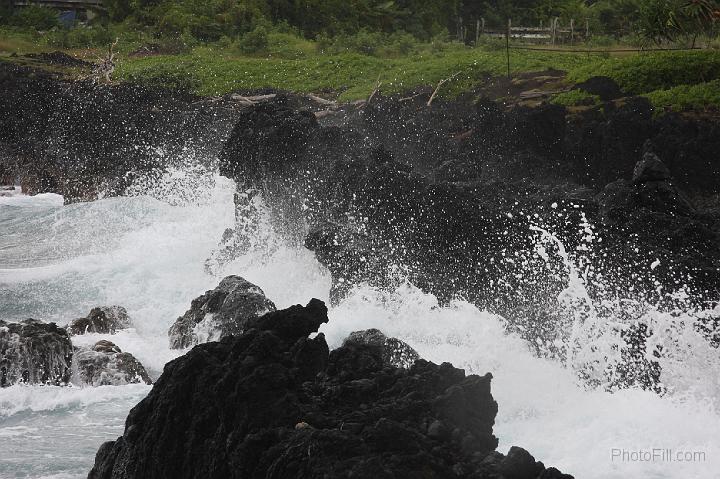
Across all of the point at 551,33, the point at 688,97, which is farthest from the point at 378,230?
the point at 551,33

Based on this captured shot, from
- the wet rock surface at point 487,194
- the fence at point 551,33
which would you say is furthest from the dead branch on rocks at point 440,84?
the fence at point 551,33

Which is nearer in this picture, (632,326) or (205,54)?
(632,326)

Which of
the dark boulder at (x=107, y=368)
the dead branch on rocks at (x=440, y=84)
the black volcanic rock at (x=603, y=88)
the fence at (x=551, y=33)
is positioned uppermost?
the fence at (x=551, y=33)

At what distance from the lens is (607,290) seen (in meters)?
12.5

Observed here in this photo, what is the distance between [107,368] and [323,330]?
2777mm

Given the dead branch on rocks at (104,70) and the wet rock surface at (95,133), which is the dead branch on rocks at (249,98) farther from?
the dead branch on rocks at (104,70)

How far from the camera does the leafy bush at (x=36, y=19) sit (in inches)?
1436

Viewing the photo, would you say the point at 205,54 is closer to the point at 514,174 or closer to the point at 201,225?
the point at 201,225

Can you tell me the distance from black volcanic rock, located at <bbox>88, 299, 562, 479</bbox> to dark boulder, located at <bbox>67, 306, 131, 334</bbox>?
5838 mm

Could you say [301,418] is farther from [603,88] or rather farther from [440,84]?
[440,84]

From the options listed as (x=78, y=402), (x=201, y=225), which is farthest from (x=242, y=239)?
(x=78, y=402)

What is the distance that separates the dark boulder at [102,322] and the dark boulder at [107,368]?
140 cm

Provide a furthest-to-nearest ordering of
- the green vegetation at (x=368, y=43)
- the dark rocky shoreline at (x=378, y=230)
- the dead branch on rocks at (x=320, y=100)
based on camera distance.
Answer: the dead branch on rocks at (x=320, y=100)
the green vegetation at (x=368, y=43)
the dark rocky shoreline at (x=378, y=230)

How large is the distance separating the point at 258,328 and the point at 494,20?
28.0 meters
